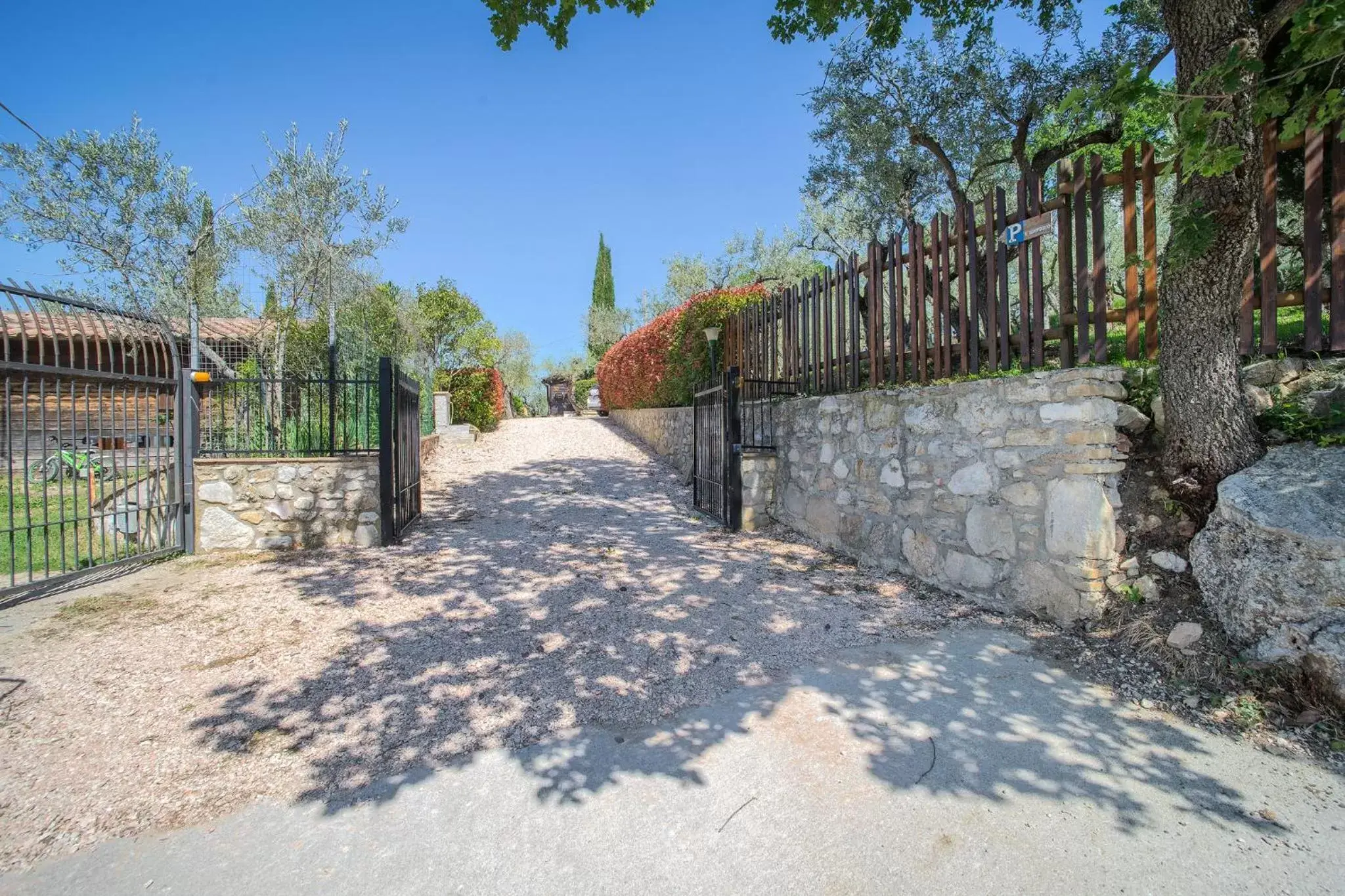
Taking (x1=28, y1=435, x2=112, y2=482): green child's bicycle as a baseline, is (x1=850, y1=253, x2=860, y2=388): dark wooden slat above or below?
above

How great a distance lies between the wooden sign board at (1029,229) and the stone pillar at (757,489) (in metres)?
3.37

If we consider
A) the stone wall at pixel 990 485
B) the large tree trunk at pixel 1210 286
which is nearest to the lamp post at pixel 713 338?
the stone wall at pixel 990 485

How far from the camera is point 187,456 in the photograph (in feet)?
18.9

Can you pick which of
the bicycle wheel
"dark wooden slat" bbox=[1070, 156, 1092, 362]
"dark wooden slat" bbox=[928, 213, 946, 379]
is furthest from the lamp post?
the bicycle wheel

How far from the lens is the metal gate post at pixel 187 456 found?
5.73 meters

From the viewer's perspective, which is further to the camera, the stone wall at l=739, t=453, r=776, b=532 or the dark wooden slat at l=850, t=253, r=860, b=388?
the stone wall at l=739, t=453, r=776, b=532

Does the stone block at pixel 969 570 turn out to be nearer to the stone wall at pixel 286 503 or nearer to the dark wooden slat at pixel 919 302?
the dark wooden slat at pixel 919 302

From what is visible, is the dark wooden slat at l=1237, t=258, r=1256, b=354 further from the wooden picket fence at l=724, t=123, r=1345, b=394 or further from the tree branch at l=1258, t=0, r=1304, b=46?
the tree branch at l=1258, t=0, r=1304, b=46

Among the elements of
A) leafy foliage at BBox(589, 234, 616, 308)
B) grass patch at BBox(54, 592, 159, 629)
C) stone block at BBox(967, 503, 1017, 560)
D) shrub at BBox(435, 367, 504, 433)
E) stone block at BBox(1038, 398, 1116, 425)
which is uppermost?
leafy foliage at BBox(589, 234, 616, 308)

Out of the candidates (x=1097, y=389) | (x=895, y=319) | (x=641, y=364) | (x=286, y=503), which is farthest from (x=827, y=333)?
(x=641, y=364)

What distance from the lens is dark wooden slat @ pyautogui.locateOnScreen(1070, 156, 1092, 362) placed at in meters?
3.75

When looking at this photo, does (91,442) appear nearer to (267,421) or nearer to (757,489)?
(267,421)

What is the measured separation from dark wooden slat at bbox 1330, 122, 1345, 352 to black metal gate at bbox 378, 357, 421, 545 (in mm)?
6906

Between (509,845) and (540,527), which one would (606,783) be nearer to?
(509,845)
